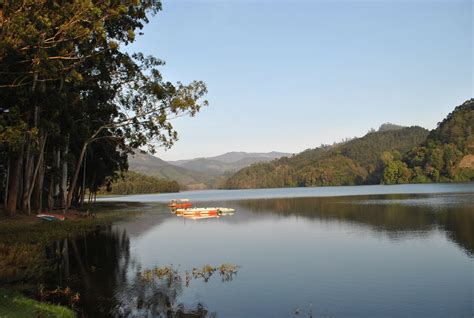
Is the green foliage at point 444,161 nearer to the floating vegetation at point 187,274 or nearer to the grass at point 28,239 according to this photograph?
the grass at point 28,239

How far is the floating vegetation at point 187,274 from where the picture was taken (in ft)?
62.0

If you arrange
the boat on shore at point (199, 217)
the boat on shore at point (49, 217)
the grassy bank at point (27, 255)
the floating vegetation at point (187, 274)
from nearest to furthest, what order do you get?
the grassy bank at point (27, 255), the floating vegetation at point (187, 274), the boat on shore at point (49, 217), the boat on shore at point (199, 217)

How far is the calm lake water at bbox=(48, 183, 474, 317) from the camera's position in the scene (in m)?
14.7

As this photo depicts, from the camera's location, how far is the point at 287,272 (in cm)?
2095

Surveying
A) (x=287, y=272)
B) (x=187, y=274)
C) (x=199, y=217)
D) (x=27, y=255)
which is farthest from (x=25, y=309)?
(x=199, y=217)

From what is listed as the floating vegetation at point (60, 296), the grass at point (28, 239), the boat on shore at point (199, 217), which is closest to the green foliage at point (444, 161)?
the boat on shore at point (199, 217)

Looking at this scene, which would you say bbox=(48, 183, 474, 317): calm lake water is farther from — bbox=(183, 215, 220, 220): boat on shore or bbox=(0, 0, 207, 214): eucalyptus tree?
bbox=(183, 215, 220, 220): boat on shore

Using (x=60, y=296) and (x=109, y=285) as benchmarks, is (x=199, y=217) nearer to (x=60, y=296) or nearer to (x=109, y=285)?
(x=109, y=285)

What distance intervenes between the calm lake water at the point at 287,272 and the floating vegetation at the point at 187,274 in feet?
0.81

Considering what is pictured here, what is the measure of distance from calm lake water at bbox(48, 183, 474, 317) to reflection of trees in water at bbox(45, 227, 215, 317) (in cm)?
4

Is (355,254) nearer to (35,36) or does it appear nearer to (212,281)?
(212,281)

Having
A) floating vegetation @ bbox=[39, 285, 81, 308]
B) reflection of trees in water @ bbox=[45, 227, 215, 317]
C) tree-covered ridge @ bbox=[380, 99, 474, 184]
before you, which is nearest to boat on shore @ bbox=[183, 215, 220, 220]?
reflection of trees in water @ bbox=[45, 227, 215, 317]

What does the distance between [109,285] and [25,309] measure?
588 cm

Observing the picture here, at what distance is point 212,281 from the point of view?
18.9 m
